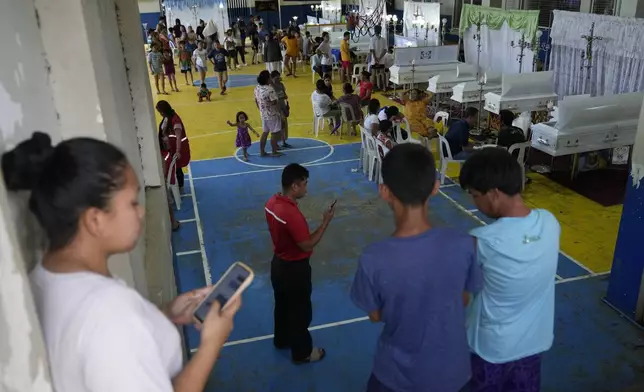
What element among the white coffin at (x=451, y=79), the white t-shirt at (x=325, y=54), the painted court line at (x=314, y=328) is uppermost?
the white t-shirt at (x=325, y=54)

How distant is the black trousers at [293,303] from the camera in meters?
4.04

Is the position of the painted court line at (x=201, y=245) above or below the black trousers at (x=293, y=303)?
below

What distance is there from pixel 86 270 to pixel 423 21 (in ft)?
54.3

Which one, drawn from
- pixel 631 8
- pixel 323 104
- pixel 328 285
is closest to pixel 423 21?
pixel 631 8

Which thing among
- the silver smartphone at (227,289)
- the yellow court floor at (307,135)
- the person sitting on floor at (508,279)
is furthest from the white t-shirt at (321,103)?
the silver smartphone at (227,289)

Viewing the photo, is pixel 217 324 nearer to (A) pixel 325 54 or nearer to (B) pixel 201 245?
(B) pixel 201 245

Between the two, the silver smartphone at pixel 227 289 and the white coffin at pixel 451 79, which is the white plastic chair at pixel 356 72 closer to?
the white coffin at pixel 451 79

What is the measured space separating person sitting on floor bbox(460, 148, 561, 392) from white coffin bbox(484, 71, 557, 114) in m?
7.73

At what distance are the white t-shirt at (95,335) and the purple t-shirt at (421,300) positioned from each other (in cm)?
104

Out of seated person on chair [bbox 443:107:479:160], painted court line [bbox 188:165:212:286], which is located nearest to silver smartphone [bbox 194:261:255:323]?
painted court line [bbox 188:165:212:286]

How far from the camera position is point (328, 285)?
568cm

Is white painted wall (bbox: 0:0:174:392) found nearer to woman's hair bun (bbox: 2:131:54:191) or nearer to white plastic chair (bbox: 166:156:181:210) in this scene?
woman's hair bun (bbox: 2:131:54:191)

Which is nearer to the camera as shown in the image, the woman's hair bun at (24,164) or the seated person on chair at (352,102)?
the woman's hair bun at (24,164)

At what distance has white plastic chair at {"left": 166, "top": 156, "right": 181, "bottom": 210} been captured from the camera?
7423 millimetres
